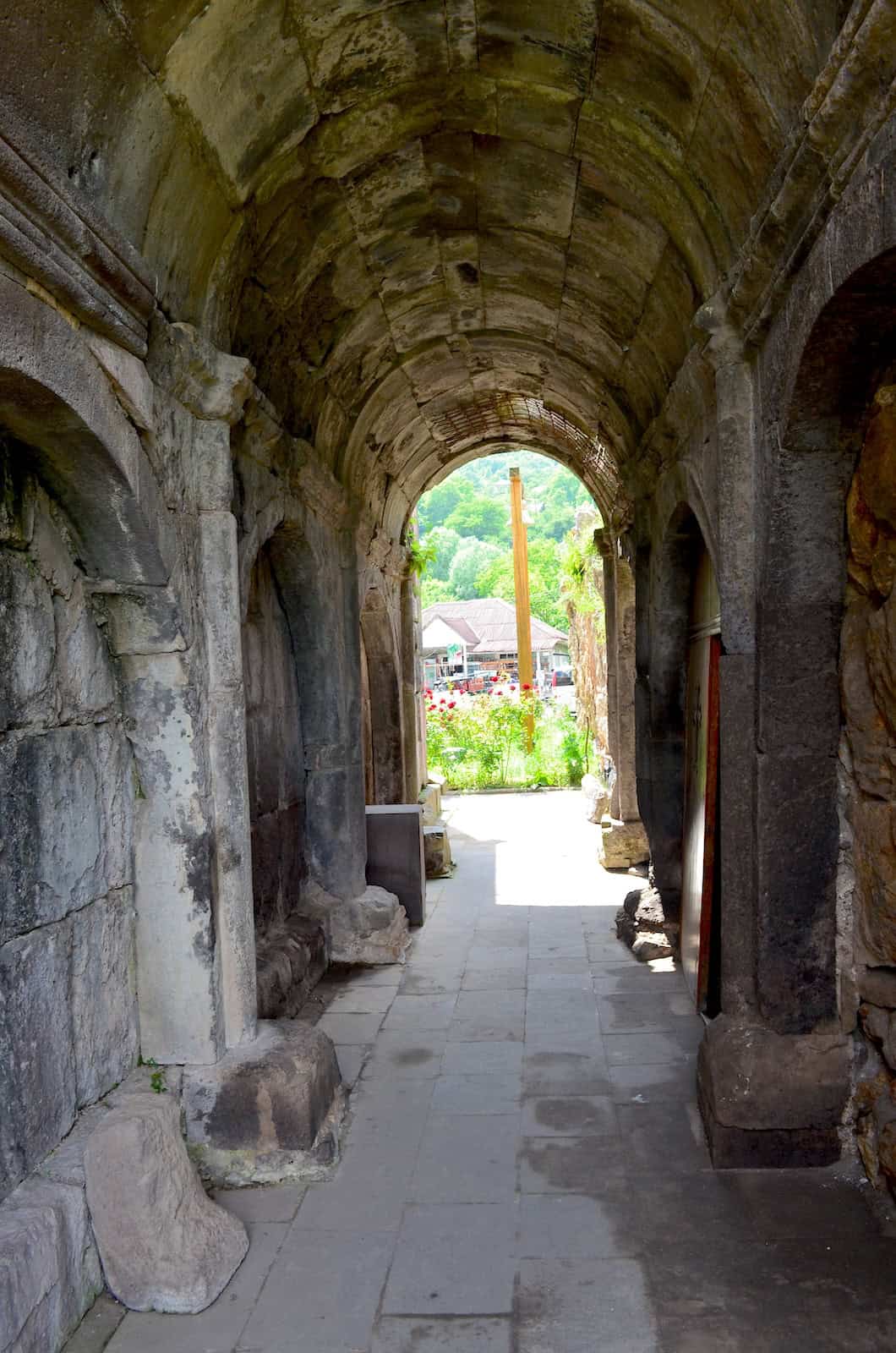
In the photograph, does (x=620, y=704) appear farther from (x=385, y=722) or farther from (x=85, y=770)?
(x=85, y=770)

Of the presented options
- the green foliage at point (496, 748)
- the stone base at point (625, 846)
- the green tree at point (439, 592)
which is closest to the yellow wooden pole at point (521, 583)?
the green foliage at point (496, 748)

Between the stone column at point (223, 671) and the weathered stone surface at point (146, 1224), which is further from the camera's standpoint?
the stone column at point (223, 671)

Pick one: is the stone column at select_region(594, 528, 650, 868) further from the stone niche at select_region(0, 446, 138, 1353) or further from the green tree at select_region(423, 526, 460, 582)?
the green tree at select_region(423, 526, 460, 582)

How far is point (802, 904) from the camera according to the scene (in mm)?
3699

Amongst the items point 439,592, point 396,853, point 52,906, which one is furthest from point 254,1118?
point 439,592

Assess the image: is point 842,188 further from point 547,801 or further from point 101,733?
point 547,801

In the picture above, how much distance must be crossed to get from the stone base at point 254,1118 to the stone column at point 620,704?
5.51 meters

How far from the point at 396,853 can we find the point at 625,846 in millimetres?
2471

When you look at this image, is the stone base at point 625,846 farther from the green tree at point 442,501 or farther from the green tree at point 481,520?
the green tree at point 442,501

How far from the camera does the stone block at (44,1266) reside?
2582 mm

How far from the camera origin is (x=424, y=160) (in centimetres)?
462


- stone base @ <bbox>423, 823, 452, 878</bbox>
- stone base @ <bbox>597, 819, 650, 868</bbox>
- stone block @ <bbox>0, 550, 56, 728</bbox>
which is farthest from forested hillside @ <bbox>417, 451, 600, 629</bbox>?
stone block @ <bbox>0, 550, 56, 728</bbox>

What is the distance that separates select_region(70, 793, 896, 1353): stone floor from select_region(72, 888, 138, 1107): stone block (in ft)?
2.13

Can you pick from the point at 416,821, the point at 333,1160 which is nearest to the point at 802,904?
the point at 333,1160
